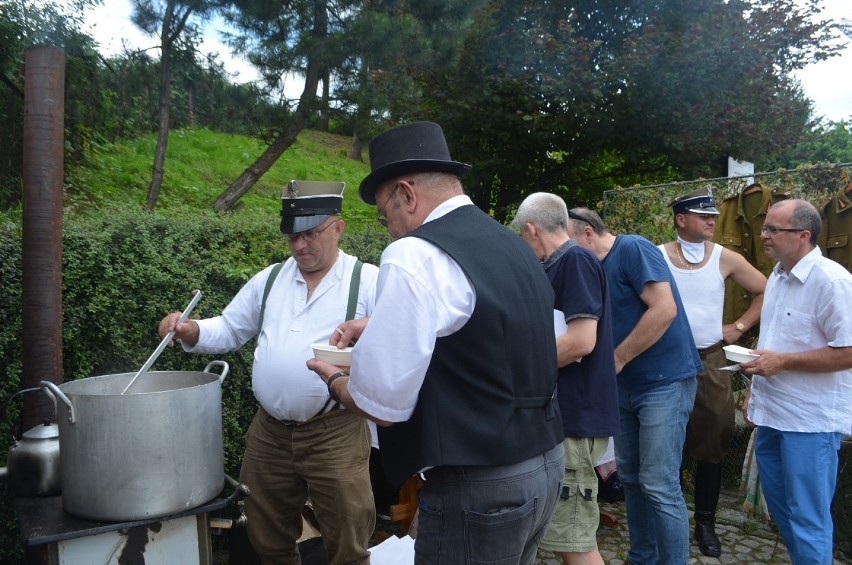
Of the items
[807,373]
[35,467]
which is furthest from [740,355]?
[35,467]

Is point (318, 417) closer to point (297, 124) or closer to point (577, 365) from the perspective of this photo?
point (577, 365)

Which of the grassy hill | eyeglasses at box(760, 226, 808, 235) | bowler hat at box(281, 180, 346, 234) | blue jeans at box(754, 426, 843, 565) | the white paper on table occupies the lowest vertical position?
the white paper on table

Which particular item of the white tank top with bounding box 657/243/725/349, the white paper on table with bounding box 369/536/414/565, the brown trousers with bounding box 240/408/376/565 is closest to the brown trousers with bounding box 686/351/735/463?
the white tank top with bounding box 657/243/725/349

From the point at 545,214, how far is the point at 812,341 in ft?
4.52

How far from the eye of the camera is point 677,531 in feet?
11.6

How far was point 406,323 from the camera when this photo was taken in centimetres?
183

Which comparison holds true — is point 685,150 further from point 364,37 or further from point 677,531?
point 677,531

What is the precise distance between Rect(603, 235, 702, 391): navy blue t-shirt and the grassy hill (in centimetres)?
400

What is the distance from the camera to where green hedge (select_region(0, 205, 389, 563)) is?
340 cm

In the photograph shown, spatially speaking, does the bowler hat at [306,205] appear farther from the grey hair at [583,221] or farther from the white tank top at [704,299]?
the white tank top at [704,299]

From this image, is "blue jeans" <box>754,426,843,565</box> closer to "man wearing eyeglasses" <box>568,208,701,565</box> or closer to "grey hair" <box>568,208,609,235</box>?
"man wearing eyeglasses" <box>568,208,701,565</box>

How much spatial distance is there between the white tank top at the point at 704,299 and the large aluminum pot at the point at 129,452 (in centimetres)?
306

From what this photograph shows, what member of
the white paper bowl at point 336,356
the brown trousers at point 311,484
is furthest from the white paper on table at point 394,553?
the white paper bowl at point 336,356

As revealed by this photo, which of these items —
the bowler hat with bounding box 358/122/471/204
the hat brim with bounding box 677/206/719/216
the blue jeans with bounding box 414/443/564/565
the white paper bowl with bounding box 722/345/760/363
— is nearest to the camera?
the blue jeans with bounding box 414/443/564/565
